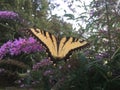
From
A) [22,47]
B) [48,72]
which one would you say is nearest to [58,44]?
[48,72]

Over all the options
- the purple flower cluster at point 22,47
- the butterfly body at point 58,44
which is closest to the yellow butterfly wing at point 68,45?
the butterfly body at point 58,44

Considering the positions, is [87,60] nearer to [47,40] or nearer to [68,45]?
[68,45]

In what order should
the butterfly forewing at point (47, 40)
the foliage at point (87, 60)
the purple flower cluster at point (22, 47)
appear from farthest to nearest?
the purple flower cluster at point (22, 47) < the butterfly forewing at point (47, 40) < the foliage at point (87, 60)

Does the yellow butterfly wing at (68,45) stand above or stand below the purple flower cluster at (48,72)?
above

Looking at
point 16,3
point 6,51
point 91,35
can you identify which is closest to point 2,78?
point 6,51

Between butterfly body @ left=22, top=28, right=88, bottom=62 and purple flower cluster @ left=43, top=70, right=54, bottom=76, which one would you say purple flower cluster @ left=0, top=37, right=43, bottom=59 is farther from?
purple flower cluster @ left=43, top=70, right=54, bottom=76

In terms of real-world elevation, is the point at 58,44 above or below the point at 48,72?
above

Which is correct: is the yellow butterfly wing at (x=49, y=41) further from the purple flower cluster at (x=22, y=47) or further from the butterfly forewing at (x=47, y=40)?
the purple flower cluster at (x=22, y=47)

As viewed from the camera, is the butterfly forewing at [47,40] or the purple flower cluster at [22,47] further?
the purple flower cluster at [22,47]

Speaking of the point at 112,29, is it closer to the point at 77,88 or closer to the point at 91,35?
the point at 91,35
